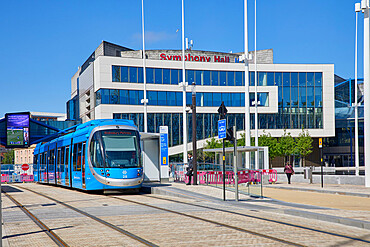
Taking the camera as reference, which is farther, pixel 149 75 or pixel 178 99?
pixel 178 99

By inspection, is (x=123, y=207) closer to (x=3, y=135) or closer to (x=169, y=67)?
(x=169, y=67)

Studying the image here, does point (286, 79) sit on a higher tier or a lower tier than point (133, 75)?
higher

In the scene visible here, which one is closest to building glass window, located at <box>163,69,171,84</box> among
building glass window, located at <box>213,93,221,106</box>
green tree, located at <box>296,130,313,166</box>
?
building glass window, located at <box>213,93,221,106</box>

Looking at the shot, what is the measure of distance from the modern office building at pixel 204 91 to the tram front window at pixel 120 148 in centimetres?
3936

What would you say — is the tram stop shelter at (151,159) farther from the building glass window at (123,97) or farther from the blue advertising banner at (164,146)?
the building glass window at (123,97)

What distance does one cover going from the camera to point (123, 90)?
62500mm

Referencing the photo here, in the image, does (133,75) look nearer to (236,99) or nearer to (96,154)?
(236,99)

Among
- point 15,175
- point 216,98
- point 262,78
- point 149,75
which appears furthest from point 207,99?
point 15,175

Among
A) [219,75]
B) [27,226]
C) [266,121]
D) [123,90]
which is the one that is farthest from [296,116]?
[27,226]

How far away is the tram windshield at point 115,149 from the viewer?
2159 centimetres

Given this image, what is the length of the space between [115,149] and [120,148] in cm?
25

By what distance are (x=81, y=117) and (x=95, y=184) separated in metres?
53.4

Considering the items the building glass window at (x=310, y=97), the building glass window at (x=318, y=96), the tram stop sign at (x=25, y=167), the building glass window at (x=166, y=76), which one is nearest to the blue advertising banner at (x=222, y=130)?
the tram stop sign at (x=25, y=167)

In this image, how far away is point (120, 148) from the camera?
864 inches
